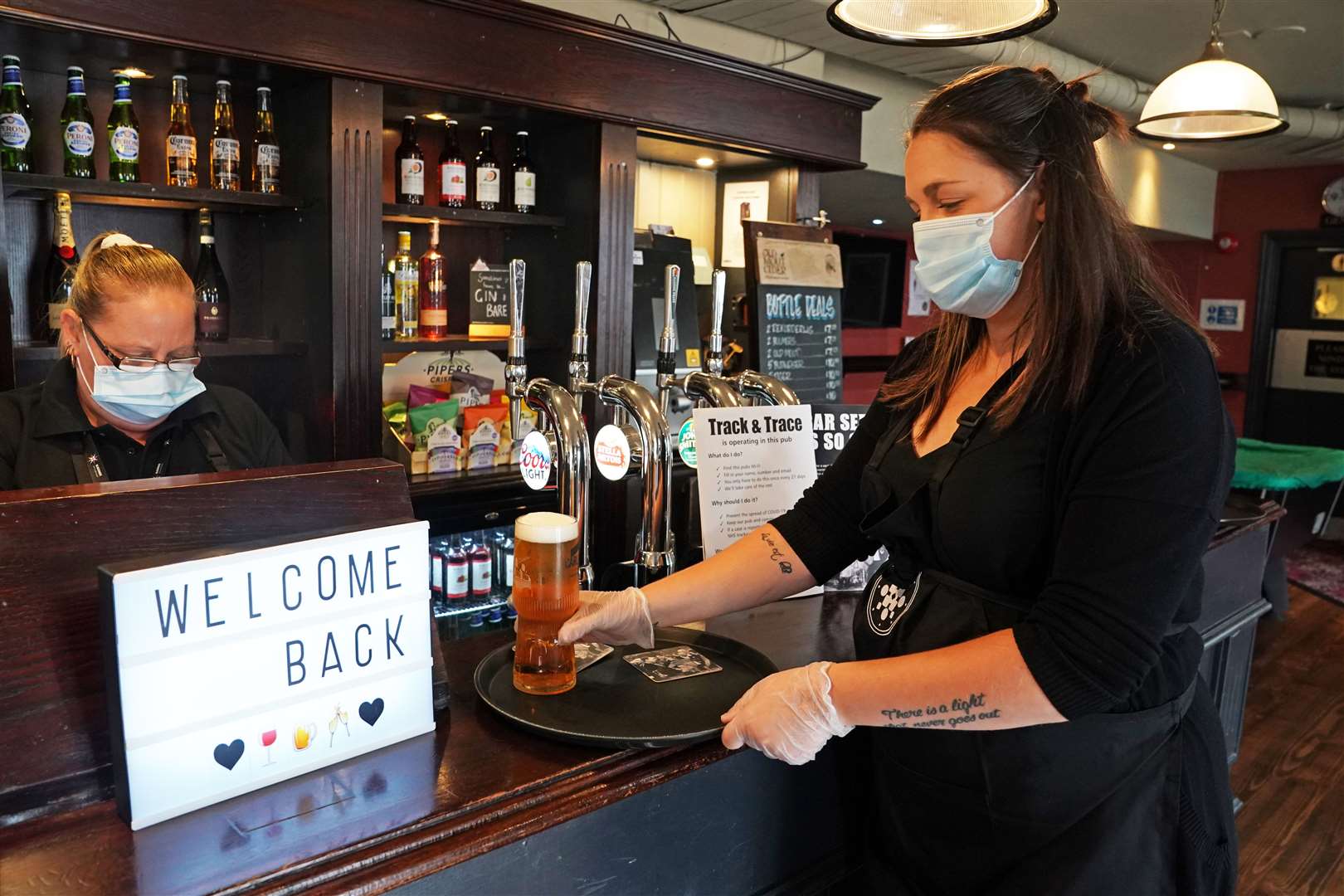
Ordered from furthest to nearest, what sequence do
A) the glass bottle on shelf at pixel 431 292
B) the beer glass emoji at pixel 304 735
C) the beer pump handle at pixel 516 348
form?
the glass bottle on shelf at pixel 431 292, the beer pump handle at pixel 516 348, the beer glass emoji at pixel 304 735

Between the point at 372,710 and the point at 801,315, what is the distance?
301 centimetres

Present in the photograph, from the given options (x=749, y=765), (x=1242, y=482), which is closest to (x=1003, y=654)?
(x=749, y=765)

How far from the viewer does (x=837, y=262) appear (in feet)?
13.3

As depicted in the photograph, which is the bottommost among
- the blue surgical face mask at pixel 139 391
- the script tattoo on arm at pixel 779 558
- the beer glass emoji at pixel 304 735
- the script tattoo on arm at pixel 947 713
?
the beer glass emoji at pixel 304 735

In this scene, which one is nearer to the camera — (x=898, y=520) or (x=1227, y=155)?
(x=898, y=520)

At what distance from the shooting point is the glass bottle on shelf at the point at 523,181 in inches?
136

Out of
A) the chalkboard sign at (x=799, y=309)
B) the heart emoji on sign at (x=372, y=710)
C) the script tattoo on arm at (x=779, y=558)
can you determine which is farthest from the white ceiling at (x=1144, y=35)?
the heart emoji on sign at (x=372, y=710)

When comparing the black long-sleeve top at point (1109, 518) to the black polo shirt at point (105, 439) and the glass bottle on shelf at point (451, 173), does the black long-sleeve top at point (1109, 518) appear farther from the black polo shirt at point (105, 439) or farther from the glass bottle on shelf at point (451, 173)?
the glass bottle on shelf at point (451, 173)

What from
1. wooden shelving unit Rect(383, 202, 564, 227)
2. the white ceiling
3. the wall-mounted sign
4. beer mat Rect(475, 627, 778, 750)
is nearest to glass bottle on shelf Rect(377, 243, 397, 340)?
wooden shelving unit Rect(383, 202, 564, 227)

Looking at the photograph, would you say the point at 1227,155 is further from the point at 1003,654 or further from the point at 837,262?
the point at 1003,654

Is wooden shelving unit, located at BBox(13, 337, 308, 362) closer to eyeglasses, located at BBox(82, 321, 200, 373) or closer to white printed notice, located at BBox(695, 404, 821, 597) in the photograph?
eyeglasses, located at BBox(82, 321, 200, 373)

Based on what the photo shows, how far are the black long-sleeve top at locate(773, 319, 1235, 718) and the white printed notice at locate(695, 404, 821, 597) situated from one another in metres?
0.62

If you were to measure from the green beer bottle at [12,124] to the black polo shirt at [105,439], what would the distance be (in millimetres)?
891

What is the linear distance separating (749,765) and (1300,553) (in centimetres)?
683
